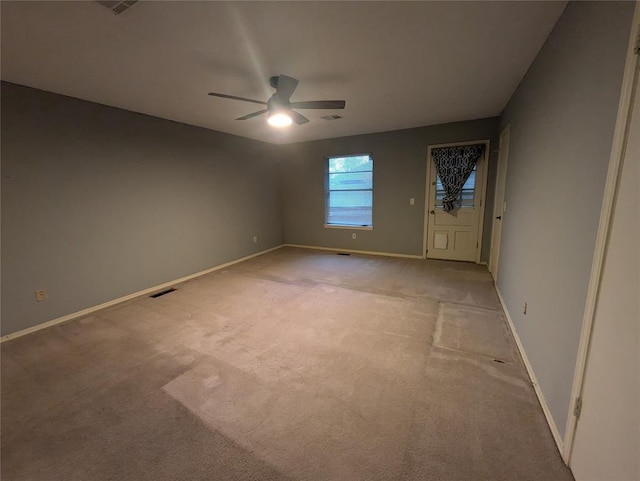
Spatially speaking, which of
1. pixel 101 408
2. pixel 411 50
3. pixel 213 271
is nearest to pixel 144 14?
pixel 411 50

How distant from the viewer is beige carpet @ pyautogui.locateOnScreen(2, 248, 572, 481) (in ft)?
A: 4.39

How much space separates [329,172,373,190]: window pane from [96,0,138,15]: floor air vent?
4.28 meters

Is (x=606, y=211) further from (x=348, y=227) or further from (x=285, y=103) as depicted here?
(x=348, y=227)

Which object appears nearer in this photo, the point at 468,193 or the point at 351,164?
the point at 468,193

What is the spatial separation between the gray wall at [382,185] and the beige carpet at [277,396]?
2.14 meters

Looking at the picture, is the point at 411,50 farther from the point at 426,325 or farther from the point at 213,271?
the point at 213,271

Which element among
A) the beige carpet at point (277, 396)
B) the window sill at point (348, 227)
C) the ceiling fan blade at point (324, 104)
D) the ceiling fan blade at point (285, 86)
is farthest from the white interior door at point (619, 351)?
the window sill at point (348, 227)

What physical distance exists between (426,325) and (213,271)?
136 inches

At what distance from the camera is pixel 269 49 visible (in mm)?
2016

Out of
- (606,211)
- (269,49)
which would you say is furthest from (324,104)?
(606,211)

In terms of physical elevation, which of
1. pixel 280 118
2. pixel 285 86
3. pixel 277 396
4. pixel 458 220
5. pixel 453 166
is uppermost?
→ pixel 285 86

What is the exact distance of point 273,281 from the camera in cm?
397

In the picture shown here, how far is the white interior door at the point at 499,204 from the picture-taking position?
137 inches

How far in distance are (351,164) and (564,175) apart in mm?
4212
